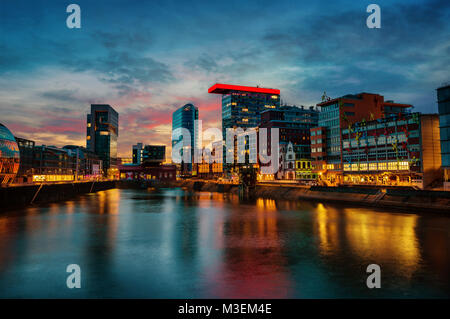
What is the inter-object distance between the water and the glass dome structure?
2204 centimetres

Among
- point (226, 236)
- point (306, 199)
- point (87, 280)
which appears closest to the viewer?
point (87, 280)

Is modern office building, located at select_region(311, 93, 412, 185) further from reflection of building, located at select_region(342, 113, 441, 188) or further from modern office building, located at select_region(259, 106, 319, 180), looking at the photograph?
modern office building, located at select_region(259, 106, 319, 180)

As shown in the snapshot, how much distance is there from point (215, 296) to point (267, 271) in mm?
6372

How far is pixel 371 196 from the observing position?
75.9 meters

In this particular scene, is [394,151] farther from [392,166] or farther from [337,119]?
[337,119]

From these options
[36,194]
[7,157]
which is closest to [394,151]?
[7,157]

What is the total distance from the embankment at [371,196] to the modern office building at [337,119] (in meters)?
27.2

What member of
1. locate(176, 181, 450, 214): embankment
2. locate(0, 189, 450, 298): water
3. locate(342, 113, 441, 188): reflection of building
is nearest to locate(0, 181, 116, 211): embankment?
locate(0, 189, 450, 298): water

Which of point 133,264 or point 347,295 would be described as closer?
point 347,295

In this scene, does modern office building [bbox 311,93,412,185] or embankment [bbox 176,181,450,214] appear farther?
modern office building [bbox 311,93,412,185]

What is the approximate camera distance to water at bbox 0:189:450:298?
20703mm

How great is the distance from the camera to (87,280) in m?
22.6
